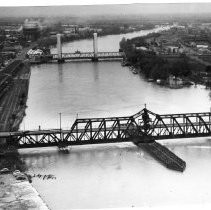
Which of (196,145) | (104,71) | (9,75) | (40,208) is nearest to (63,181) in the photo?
(40,208)

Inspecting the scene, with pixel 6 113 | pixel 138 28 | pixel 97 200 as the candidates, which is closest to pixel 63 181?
pixel 97 200

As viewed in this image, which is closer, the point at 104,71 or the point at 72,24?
the point at 104,71

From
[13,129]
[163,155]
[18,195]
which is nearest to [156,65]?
[13,129]

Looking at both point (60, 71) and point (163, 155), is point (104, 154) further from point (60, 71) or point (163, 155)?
point (60, 71)

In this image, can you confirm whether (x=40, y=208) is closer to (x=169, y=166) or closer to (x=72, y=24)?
(x=169, y=166)

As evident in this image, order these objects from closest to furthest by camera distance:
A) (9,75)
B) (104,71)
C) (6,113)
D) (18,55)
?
1. (6,113)
2. (9,75)
3. (104,71)
4. (18,55)

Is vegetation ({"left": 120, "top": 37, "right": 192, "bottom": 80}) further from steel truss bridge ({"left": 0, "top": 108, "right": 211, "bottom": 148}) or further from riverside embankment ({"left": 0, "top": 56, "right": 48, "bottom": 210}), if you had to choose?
steel truss bridge ({"left": 0, "top": 108, "right": 211, "bottom": 148})

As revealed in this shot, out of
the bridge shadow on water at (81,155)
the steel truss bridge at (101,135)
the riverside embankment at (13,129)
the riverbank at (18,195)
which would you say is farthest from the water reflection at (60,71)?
the riverbank at (18,195)

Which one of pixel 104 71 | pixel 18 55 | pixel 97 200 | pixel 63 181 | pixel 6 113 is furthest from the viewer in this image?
pixel 18 55
